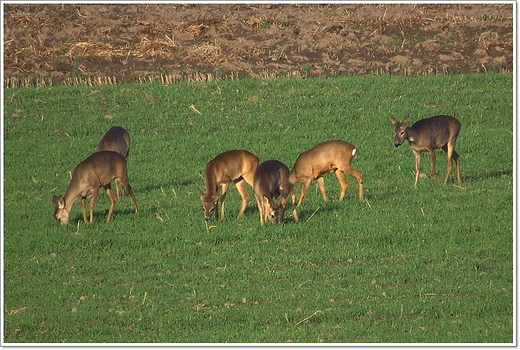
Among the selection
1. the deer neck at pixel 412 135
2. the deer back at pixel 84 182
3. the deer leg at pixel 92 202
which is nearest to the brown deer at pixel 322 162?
the deer neck at pixel 412 135

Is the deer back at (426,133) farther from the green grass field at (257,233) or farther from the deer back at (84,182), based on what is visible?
the deer back at (84,182)

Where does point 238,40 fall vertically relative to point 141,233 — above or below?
above

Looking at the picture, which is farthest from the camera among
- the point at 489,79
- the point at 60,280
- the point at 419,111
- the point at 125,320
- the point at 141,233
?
the point at 489,79

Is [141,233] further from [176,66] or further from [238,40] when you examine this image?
[238,40]

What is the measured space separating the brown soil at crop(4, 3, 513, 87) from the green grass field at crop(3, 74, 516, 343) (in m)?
1.98

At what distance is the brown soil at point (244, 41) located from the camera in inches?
1222

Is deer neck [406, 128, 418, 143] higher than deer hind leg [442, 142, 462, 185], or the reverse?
deer neck [406, 128, 418, 143]

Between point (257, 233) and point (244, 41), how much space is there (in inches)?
593

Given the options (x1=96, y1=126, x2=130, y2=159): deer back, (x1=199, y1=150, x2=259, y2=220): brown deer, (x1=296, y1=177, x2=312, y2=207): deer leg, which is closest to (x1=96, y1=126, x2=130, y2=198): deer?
(x1=96, y1=126, x2=130, y2=159): deer back

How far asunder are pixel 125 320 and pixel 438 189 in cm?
812

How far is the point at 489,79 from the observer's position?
29.9 m

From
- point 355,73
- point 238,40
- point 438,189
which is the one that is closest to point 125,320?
point 438,189

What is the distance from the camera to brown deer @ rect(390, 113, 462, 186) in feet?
72.5

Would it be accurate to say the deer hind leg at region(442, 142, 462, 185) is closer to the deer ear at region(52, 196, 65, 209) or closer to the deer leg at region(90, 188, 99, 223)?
the deer leg at region(90, 188, 99, 223)
